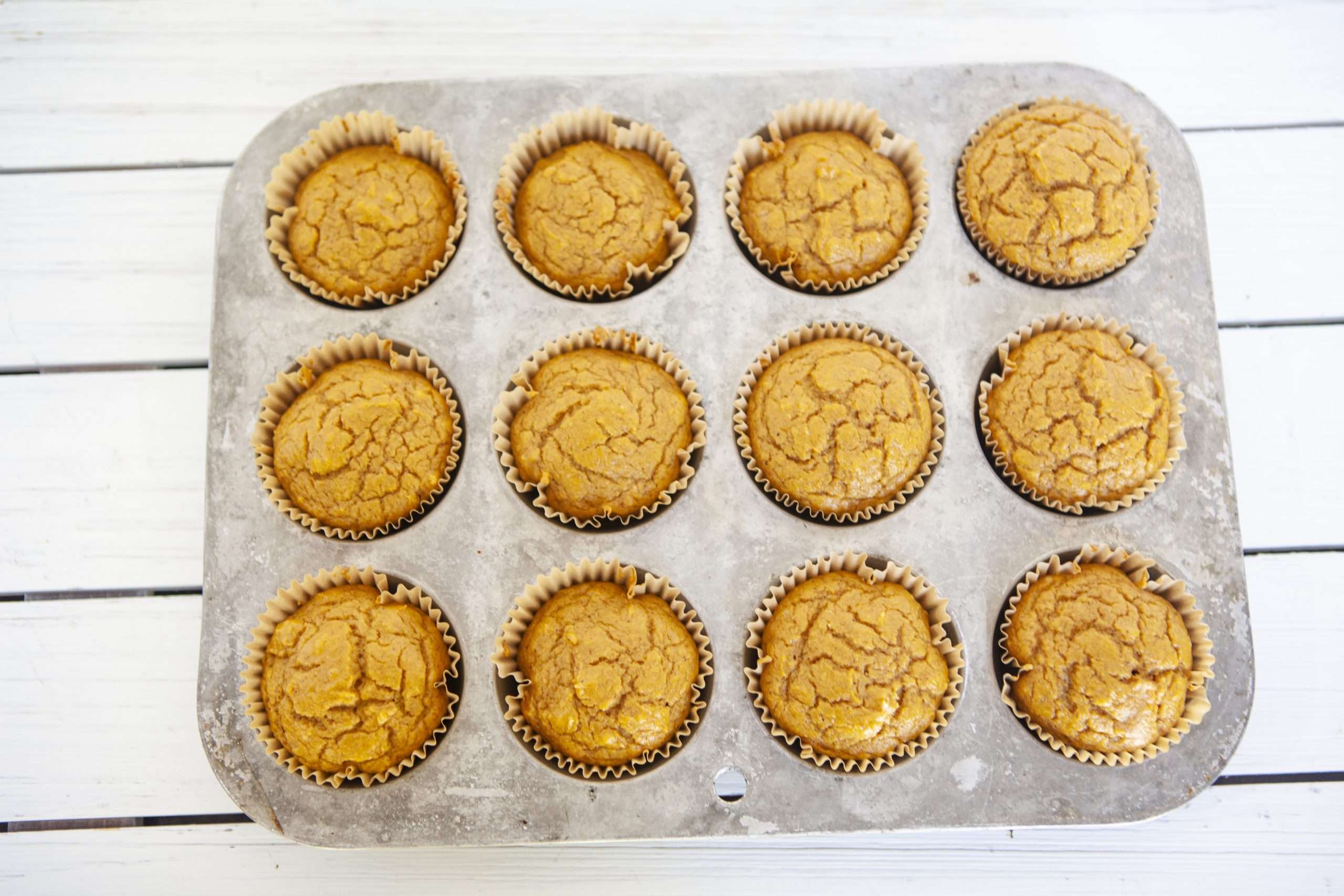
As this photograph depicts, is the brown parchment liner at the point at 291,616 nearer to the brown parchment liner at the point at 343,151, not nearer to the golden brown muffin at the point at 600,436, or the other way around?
the golden brown muffin at the point at 600,436

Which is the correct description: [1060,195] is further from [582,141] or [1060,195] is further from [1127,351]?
[582,141]

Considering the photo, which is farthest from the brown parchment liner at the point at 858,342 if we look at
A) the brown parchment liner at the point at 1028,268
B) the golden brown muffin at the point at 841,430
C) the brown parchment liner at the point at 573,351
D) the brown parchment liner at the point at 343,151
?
the brown parchment liner at the point at 343,151

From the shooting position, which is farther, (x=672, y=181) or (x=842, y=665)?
(x=672, y=181)

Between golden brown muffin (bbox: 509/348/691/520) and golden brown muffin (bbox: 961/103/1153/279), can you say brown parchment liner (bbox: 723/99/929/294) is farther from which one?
golden brown muffin (bbox: 509/348/691/520)

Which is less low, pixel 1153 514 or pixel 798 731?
pixel 1153 514

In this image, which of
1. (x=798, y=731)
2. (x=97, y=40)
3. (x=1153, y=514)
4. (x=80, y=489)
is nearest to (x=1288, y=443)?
(x=1153, y=514)

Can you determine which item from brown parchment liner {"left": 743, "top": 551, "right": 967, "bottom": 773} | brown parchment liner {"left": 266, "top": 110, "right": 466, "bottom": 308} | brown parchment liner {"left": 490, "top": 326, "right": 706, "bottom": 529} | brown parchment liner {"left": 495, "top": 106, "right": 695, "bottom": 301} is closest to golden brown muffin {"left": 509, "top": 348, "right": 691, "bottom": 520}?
brown parchment liner {"left": 490, "top": 326, "right": 706, "bottom": 529}

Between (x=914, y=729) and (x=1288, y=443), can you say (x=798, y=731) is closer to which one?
(x=914, y=729)
